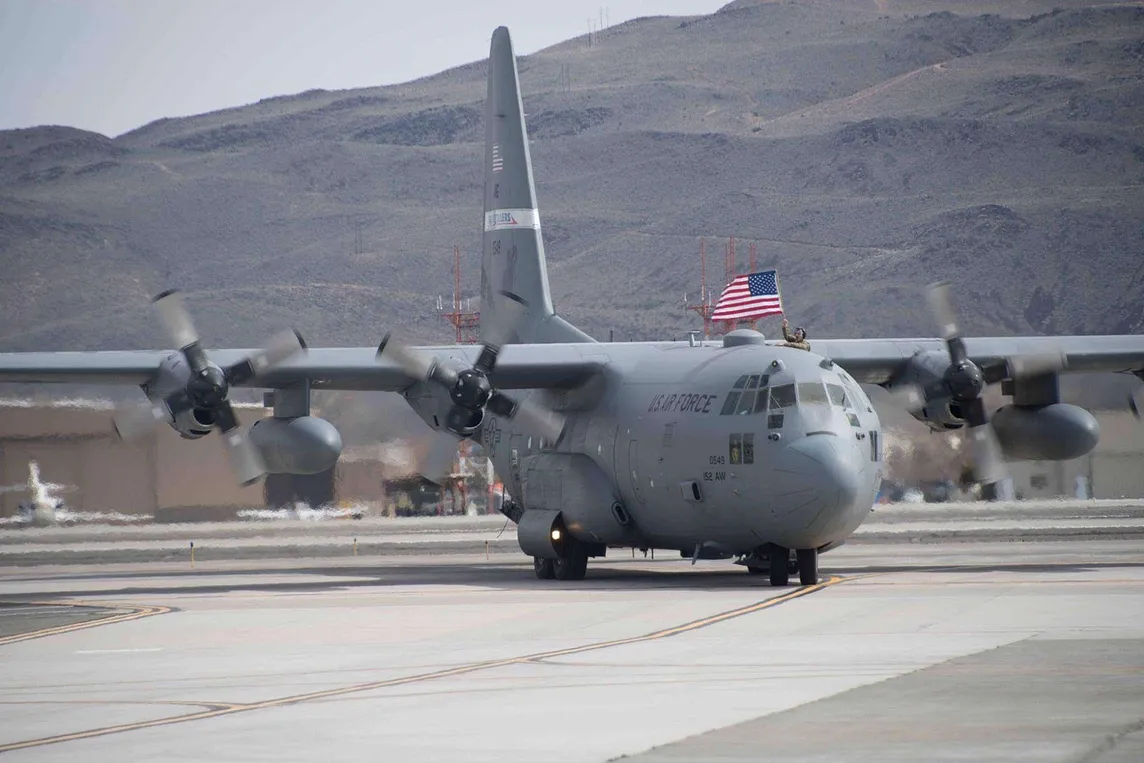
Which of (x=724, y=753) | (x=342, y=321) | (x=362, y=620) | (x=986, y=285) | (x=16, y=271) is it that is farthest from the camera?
(x=16, y=271)

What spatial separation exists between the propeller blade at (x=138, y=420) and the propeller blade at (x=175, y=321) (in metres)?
1.29

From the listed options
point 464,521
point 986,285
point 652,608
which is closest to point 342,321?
point 986,285

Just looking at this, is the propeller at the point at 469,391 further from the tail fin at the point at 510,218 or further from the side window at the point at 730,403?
the side window at the point at 730,403

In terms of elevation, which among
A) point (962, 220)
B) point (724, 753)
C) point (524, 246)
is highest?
point (962, 220)

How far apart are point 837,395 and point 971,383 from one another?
172 inches

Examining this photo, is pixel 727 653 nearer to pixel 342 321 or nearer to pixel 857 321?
pixel 857 321

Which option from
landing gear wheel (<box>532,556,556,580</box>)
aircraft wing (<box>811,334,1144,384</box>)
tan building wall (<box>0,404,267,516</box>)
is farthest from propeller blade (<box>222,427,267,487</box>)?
tan building wall (<box>0,404,267,516</box>)

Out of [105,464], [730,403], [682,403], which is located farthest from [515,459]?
[105,464]

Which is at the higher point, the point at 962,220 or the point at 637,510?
the point at 962,220

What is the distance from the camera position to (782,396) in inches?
1064

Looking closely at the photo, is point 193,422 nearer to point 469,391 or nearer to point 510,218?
point 469,391

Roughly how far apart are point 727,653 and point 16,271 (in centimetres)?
18828

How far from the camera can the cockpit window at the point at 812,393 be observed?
2689 centimetres

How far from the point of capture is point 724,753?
1164cm
